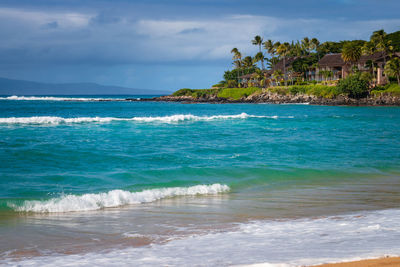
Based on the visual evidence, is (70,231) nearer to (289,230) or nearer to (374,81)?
(289,230)

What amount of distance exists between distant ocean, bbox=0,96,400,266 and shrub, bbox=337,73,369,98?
200ft

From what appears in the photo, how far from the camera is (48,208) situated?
971 centimetres

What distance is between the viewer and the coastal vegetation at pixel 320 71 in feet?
260

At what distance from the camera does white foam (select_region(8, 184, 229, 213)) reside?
977 centimetres

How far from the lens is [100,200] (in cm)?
1028

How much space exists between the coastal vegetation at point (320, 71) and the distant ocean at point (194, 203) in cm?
6279

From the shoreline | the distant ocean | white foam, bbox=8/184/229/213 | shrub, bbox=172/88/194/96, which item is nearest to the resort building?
shrub, bbox=172/88/194/96

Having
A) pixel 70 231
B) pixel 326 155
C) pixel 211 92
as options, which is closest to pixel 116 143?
pixel 326 155

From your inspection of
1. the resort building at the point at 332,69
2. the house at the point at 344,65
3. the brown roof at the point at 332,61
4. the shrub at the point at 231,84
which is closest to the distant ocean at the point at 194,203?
the house at the point at 344,65

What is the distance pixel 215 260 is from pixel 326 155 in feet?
46.6

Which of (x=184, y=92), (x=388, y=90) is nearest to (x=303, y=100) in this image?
(x=388, y=90)

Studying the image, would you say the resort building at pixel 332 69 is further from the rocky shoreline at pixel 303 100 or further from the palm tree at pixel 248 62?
the rocky shoreline at pixel 303 100

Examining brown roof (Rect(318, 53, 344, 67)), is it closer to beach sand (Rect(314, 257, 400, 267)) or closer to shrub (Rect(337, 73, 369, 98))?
shrub (Rect(337, 73, 369, 98))

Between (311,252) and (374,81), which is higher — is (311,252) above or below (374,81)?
below
